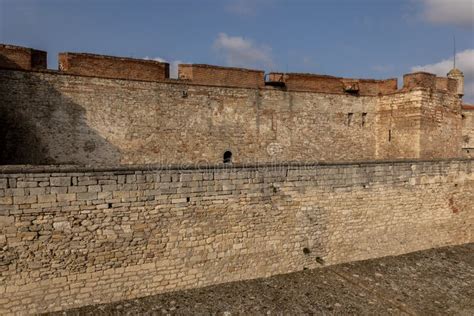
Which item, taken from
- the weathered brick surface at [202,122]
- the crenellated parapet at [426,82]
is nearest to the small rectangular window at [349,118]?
the weathered brick surface at [202,122]

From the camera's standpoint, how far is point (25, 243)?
20.0 feet

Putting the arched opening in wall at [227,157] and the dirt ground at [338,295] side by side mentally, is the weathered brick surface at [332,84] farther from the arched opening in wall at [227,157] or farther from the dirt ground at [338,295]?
the dirt ground at [338,295]

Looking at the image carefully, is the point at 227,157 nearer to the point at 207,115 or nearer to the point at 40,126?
the point at 207,115

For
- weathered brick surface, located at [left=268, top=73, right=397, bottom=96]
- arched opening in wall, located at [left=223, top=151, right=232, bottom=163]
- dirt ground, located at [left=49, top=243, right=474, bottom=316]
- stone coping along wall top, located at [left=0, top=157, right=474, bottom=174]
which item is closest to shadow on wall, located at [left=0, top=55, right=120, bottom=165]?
arched opening in wall, located at [left=223, top=151, right=232, bottom=163]

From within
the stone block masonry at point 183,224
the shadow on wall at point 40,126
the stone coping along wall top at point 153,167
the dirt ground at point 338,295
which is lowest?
the dirt ground at point 338,295

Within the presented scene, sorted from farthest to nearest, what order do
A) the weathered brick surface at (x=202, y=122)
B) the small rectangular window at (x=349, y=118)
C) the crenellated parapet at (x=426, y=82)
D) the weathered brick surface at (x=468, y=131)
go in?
the weathered brick surface at (x=468, y=131) < the small rectangular window at (x=349, y=118) < the crenellated parapet at (x=426, y=82) < the weathered brick surface at (x=202, y=122)

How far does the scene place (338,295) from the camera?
764cm

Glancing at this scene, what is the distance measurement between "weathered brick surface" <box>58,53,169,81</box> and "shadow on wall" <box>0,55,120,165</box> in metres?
0.80

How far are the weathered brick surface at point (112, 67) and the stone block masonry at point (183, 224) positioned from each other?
5263 millimetres

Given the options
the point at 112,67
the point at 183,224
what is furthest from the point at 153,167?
the point at 112,67

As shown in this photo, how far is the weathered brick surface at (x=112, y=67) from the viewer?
10.7m

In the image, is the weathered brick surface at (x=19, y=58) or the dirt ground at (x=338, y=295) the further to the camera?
the weathered brick surface at (x=19, y=58)

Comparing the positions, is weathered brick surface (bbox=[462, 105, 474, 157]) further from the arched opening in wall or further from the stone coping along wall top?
the arched opening in wall

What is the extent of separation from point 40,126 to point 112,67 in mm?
2538
